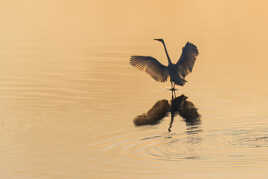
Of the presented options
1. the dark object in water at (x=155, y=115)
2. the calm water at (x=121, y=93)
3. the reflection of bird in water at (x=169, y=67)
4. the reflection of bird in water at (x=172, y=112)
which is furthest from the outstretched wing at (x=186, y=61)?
the dark object in water at (x=155, y=115)

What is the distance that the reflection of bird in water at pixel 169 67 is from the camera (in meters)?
13.7

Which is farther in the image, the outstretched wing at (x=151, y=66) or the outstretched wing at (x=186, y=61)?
the outstretched wing at (x=186, y=61)

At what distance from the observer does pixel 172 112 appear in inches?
491

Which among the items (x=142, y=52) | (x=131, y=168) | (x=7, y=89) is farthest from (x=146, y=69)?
(x=131, y=168)

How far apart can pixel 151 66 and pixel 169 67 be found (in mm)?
394

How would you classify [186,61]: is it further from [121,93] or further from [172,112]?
[172,112]

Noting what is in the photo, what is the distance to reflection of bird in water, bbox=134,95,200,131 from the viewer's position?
1170 cm

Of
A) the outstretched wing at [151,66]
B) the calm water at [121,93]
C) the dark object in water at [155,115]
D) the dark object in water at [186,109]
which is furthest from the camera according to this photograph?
the outstretched wing at [151,66]

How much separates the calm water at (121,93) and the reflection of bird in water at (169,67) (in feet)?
0.89

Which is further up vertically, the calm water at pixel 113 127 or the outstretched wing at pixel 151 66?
the outstretched wing at pixel 151 66

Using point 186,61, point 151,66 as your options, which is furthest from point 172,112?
point 186,61

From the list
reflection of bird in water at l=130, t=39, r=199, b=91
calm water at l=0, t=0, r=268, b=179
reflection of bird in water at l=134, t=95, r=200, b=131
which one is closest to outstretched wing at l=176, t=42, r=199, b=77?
reflection of bird in water at l=130, t=39, r=199, b=91

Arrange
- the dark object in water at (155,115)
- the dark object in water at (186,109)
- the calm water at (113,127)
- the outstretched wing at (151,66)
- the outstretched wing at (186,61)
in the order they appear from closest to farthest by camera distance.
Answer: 1. the calm water at (113,127)
2. the dark object in water at (155,115)
3. the dark object in water at (186,109)
4. the outstretched wing at (151,66)
5. the outstretched wing at (186,61)

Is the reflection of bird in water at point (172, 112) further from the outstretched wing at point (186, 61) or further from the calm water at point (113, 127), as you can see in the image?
the outstretched wing at point (186, 61)
